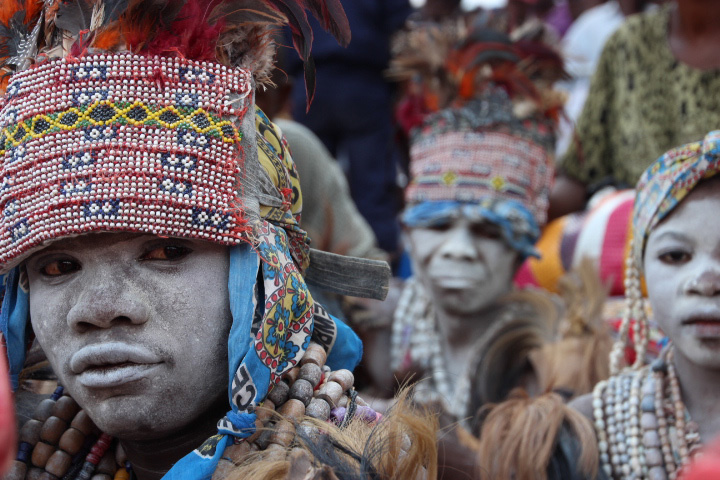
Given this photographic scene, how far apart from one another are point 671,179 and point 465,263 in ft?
4.85

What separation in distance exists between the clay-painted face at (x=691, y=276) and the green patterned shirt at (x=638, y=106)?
5.44 feet

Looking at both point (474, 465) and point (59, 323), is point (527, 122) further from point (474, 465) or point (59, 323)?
point (59, 323)

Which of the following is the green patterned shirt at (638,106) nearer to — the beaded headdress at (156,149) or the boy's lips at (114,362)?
the beaded headdress at (156,149)

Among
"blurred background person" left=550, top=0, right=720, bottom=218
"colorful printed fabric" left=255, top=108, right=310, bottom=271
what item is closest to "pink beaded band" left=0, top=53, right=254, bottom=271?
→ "colorful printed fabric" left=255, top=108, right=310, bottom=271

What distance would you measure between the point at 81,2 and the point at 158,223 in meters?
0.51

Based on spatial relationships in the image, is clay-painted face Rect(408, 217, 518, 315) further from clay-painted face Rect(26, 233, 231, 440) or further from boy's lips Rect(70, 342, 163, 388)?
boy's lips Rect(70, 342, 163, 388)

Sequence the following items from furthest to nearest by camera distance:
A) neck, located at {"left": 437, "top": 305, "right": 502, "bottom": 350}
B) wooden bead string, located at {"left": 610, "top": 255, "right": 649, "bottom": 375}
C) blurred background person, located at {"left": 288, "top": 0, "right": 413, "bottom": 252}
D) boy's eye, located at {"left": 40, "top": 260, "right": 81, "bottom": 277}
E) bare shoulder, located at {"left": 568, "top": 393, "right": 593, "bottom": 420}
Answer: blurred background person, located at {"left": 288, "top": 0, "right": 413, "bottom": 252} → neck, located at {"left": 437, "top": 305, "right": 502, "bottom": 350} → wooden bead string, located at {"left": 610, "top": 255, "right": 649, "bottom": 375} → bare shoulder, located at {"left": 568, "top": 393, "right": 593, "bottom": 420} → boy's eye, located at {"left": 40, "top": 260, "right": 81, "bottom": 277}

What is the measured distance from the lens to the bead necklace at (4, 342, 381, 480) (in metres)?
1.91

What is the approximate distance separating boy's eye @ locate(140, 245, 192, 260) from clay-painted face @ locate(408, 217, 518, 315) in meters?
2.17

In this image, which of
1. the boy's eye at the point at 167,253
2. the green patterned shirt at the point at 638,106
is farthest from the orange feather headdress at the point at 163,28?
the green patterned shirt at the point at 638,106

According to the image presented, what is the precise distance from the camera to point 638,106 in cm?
471

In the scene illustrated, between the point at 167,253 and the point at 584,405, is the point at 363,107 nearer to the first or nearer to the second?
the point at 584,405

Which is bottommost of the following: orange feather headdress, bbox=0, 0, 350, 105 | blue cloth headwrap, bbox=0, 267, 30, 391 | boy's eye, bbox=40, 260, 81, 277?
blue cloth headwrap, bbox=0, 267, 30, 391

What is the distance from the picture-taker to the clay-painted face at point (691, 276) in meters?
2.47
